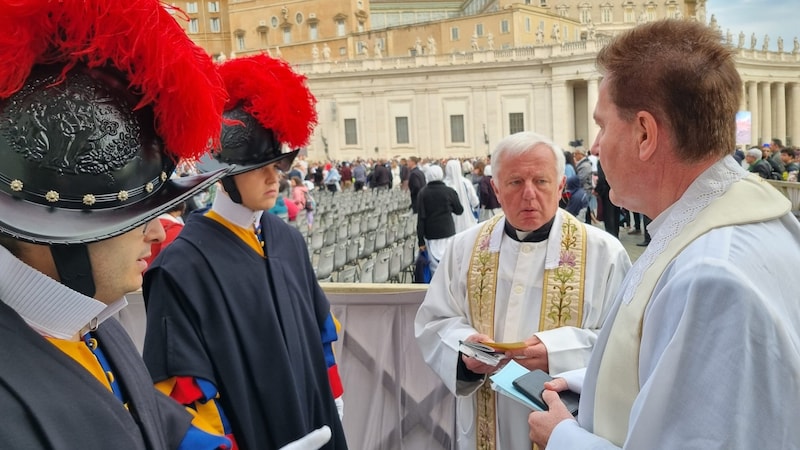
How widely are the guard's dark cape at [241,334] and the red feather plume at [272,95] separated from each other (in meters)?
0.51

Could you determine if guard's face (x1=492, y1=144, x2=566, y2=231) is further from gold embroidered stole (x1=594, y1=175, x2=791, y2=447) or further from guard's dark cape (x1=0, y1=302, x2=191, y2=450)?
guard's dark cape (x1=0, y1=302, x2=191, y2=450)

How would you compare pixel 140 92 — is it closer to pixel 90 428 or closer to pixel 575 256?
pixel 90 428

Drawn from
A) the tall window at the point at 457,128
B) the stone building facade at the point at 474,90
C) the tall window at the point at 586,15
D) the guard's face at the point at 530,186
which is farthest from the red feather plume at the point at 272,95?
the tall window at the point at 586,15

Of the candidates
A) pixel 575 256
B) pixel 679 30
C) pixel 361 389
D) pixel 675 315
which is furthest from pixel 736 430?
pixel 361 389

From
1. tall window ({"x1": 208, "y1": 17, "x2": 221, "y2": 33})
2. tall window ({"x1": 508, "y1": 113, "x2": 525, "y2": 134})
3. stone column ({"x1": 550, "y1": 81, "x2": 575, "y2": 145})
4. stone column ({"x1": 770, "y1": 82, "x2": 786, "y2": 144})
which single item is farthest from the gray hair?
tall window ({"x1": 208, "y1": 17, "x2": 221, "y2": 33})

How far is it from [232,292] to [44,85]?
128 cm

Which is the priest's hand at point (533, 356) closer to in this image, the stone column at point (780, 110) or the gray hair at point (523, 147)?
the gray hair at point (523, 147)

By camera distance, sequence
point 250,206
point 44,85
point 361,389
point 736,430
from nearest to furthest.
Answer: point 736,430, point 44,85, point 250,206, point 361,389

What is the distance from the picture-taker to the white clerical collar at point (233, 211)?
262 cm

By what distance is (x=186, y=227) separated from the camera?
2.57 metres

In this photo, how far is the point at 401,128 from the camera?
154 feet

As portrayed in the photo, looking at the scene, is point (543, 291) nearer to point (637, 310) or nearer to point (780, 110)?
point (637, 310)

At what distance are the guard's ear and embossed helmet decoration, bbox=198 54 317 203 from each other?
166 cm

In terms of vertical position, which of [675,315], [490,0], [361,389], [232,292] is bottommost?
[361,389]
